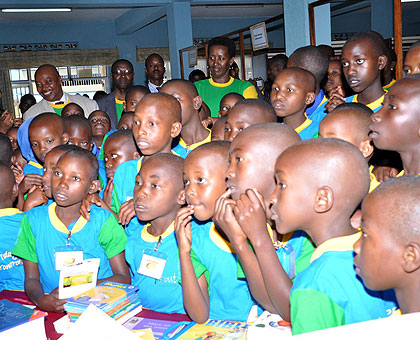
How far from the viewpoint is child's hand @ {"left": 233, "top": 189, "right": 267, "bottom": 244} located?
154 centimetres

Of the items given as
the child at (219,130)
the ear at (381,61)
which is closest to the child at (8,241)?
the child at (219,130)

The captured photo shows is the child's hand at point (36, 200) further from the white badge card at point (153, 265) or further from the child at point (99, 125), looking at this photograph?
the child at point (99, 125)

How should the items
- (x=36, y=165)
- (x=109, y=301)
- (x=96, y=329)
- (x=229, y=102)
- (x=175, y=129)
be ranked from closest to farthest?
(x=96, y=329) < (x=109, y=301) < (x=175, y=129) < (x=36, y=165) < (x=229, y=102)

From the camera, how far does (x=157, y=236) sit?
214 centimetres

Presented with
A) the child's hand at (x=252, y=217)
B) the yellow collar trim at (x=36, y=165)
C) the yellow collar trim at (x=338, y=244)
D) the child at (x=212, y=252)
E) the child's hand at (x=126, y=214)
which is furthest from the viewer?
the yellow collar trim at (x=36, y=165)

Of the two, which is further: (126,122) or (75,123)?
(126,122)

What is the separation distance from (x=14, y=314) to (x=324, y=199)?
1256 mm

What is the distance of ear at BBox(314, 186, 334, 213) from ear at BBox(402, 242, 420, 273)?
31cm

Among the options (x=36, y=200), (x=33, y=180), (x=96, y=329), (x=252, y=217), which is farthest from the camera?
(x=33, y=180)

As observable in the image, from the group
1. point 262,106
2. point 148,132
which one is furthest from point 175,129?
point 262,106

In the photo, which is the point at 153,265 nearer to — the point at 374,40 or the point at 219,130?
the point at 219,130

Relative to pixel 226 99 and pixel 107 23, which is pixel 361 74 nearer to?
pixel 226 99

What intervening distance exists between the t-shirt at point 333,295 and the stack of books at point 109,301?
2.40ft

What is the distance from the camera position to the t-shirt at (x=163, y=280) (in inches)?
79.1
